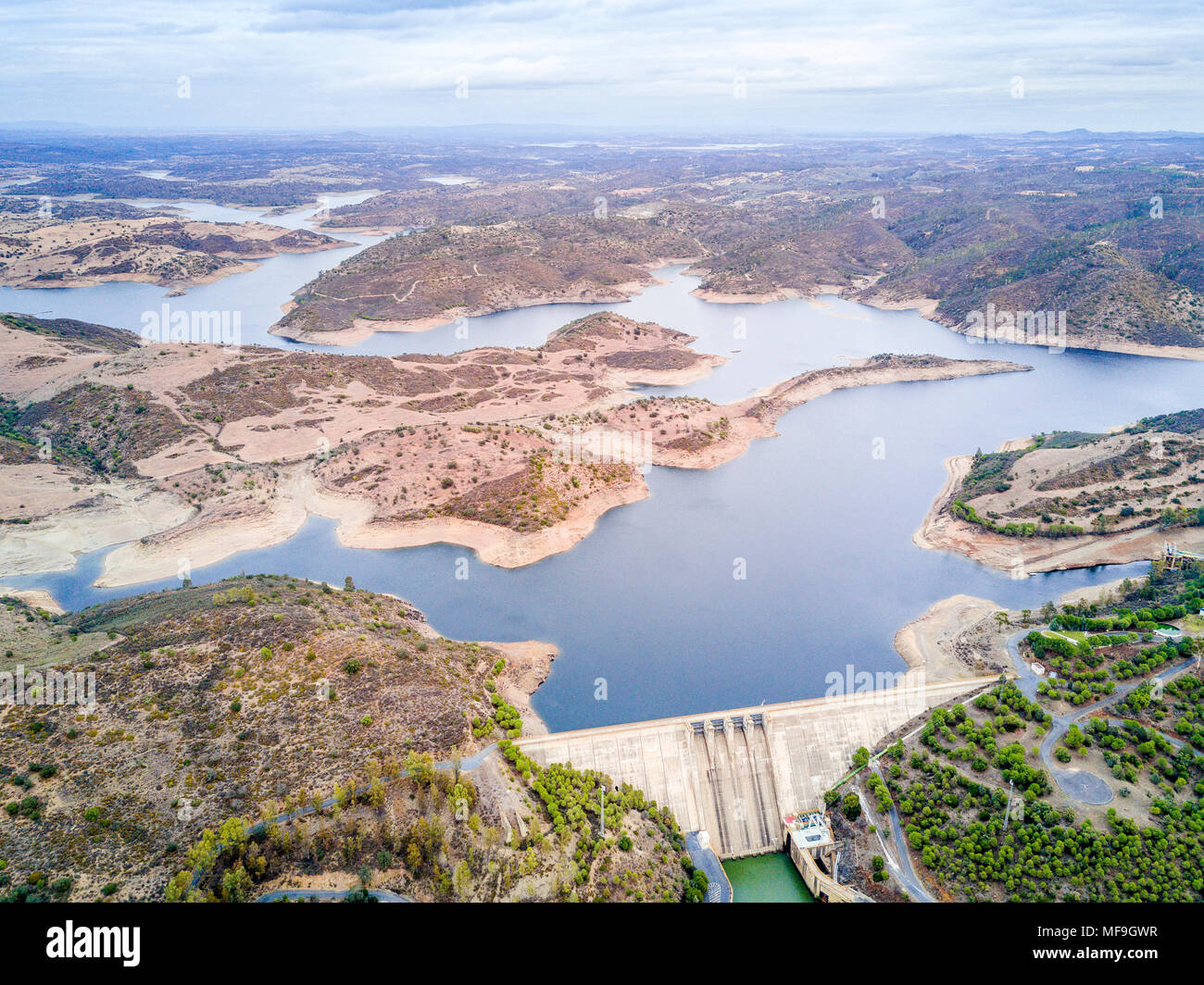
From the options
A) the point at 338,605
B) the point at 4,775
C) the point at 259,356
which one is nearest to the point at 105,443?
the point at 259,356

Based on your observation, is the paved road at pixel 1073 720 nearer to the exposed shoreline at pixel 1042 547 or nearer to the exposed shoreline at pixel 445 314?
the exposed shoreline at pixel 1042 547

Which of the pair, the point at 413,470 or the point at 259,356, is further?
the point at 259,356

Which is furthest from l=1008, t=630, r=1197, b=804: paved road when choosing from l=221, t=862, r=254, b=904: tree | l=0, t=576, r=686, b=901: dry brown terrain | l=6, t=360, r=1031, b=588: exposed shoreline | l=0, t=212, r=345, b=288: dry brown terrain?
l=0, t=212, r=345, b=288: dry brown terrain

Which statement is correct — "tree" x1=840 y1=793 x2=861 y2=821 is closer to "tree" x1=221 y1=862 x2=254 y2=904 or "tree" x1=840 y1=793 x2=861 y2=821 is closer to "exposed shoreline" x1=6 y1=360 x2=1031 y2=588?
"tree" x1=221 y1=862 x2=254 y2=904

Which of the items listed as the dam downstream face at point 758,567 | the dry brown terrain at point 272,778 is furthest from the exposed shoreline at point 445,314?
the dry brown terrain at point 272,778

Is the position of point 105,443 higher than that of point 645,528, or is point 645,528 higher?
point 105,443

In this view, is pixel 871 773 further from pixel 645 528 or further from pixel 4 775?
pixel 4 775
